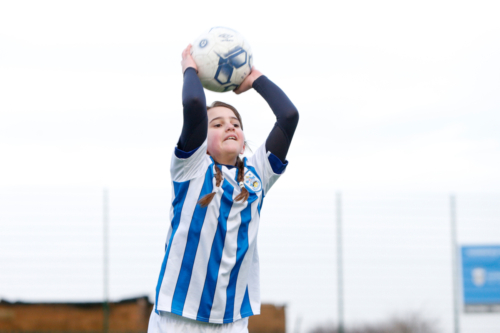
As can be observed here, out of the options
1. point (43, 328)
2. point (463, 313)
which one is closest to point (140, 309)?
point (43, 328)

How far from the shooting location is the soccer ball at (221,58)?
8.96 ft

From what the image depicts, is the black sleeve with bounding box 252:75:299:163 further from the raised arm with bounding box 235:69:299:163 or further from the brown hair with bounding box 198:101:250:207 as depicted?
the brown hair with bounding box 198:101:250:207

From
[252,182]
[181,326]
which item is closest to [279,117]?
[252,182]

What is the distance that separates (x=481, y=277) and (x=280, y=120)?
561 centimetres

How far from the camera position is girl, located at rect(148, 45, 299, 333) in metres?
2.49

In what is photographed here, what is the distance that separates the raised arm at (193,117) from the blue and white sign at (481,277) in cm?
588

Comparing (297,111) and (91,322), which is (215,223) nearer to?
(297,111)

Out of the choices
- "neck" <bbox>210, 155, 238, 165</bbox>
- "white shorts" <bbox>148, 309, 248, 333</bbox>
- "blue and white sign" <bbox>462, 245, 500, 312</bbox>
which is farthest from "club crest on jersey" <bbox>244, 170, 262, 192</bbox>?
"blue and white sign" <bbox>462, 245, 500, 312</bbox>

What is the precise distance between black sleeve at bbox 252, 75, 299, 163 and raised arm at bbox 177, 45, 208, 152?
45cm

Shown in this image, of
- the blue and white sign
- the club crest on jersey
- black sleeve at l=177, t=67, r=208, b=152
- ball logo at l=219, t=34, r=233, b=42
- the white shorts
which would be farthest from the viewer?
the blue and white sign

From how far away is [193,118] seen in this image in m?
2.43

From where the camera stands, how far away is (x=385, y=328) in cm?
674

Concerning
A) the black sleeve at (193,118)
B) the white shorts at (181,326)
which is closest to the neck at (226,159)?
the black sleeve at (193,118)

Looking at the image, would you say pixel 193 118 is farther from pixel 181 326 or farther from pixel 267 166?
pixel 181 326
